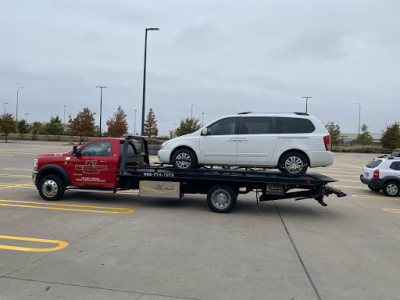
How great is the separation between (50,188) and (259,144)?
18.9ft

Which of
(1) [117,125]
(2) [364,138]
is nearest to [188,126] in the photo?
(1) [117,125]

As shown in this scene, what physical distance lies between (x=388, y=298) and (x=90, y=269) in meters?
3.72

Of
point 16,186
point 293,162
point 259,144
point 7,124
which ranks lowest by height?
point 16,186

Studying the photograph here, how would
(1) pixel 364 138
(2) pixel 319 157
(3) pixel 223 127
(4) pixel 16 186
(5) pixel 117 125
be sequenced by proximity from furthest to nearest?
(1) pixel 364 138 < (5) pixel 117 125 < (4) pixel 16 186 < (3) pixel 223 127 < (2) pixel 319 157


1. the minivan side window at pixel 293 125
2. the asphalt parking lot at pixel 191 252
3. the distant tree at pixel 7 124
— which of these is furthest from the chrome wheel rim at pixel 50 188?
the distant tree at pixel 7 124

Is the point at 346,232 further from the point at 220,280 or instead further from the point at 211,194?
the point at 220,280

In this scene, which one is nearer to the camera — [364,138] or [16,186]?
[16,186]

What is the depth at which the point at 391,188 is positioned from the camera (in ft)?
39.1

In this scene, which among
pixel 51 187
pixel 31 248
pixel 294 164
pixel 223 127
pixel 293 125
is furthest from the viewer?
pixel 51 187

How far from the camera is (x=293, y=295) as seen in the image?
3.72 meters

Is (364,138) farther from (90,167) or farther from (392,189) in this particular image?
(90,167)

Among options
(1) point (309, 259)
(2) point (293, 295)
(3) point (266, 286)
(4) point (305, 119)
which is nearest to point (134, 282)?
(3) point (266, 286)

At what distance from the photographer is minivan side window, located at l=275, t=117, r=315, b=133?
7.84 meters

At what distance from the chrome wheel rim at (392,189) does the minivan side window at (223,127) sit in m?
7.48
